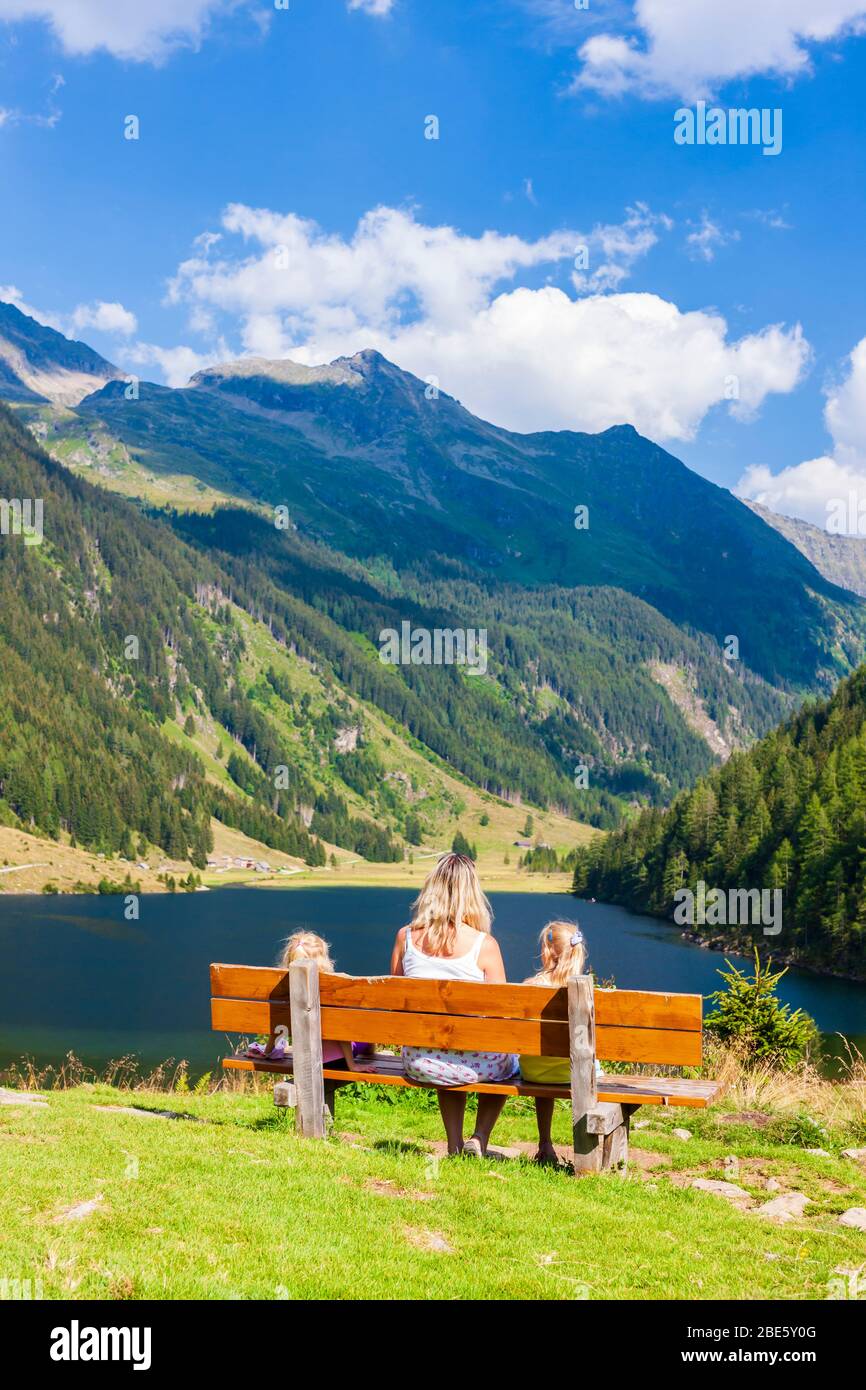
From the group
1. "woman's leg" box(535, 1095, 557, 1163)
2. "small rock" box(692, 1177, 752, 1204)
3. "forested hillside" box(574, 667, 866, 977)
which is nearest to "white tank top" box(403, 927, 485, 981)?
"woman's leg" box(535, 1095, 557, 1163)

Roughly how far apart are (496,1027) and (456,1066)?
0.74m

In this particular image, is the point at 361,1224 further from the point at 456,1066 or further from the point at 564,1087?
the point at 564,1087

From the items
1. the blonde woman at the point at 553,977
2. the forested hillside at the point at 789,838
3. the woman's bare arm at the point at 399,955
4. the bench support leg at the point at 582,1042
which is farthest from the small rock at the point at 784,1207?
the forested hillside at the point at 789,838

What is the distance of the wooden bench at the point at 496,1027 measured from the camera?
10.6 m

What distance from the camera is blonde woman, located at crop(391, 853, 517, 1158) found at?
11305mm

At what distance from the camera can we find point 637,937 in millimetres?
119312

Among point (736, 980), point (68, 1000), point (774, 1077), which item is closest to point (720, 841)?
point (68, 1000)

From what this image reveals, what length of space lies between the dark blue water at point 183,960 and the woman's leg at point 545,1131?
13531mm

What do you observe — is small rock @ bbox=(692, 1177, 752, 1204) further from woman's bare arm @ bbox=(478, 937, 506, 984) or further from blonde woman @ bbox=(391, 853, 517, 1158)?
woman's bare arm @ bbox=(478, 937, 506, 984)

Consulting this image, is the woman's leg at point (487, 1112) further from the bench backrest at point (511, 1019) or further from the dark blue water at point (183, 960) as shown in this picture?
the dark blue water at point (183, 960)

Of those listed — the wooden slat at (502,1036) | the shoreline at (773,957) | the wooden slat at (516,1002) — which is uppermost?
the wooden slat at (516,1002)
